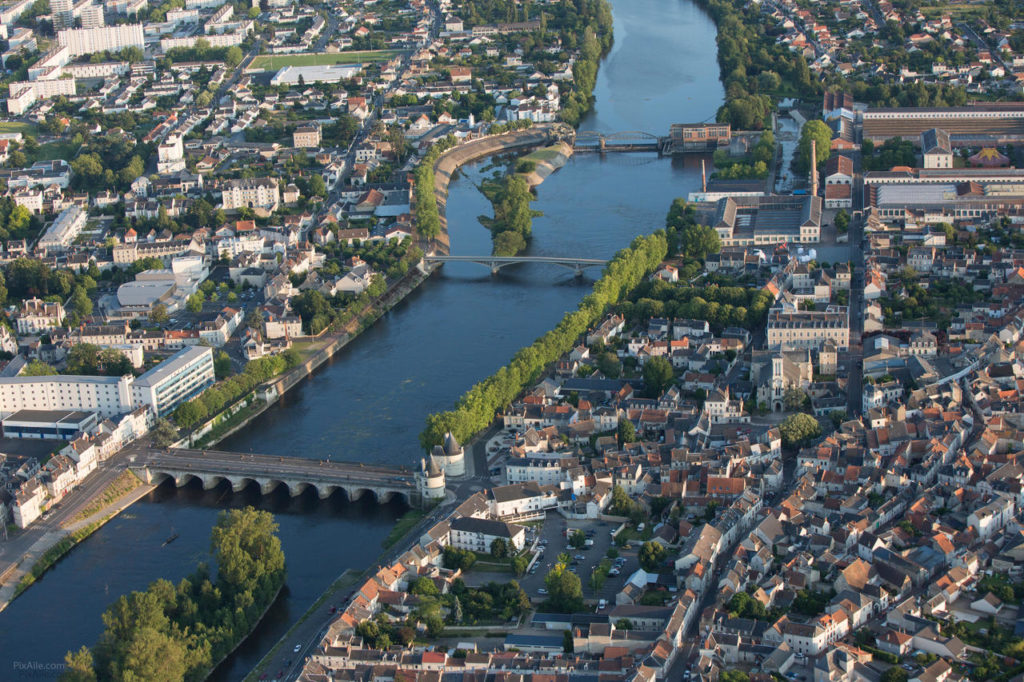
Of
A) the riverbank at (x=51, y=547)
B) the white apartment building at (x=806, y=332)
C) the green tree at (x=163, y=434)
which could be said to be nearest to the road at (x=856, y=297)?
the white apartment building at (x=806, y=332)

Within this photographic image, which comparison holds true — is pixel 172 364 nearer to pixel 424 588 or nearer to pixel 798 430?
pixel 424 588

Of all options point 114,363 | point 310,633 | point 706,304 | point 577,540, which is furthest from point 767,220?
point 310,633

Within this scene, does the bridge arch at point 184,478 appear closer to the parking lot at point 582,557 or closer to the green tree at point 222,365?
the green tree at point 222,365

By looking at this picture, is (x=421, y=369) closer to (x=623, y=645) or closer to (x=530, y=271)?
(x=530, y=271)

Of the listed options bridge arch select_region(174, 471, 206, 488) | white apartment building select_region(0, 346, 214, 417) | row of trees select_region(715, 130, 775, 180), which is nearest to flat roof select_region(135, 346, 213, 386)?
white apartment building select_region(0, 346, 214, 417)

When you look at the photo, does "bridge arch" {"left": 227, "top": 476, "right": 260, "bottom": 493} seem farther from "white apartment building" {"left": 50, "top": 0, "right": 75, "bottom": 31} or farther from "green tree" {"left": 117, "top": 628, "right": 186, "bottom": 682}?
"white apartment building" {"left": 50, "top": 0, "right": 75, "bottom": 31}

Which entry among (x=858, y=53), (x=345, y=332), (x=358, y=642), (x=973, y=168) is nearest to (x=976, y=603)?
(x=358, y=642)
